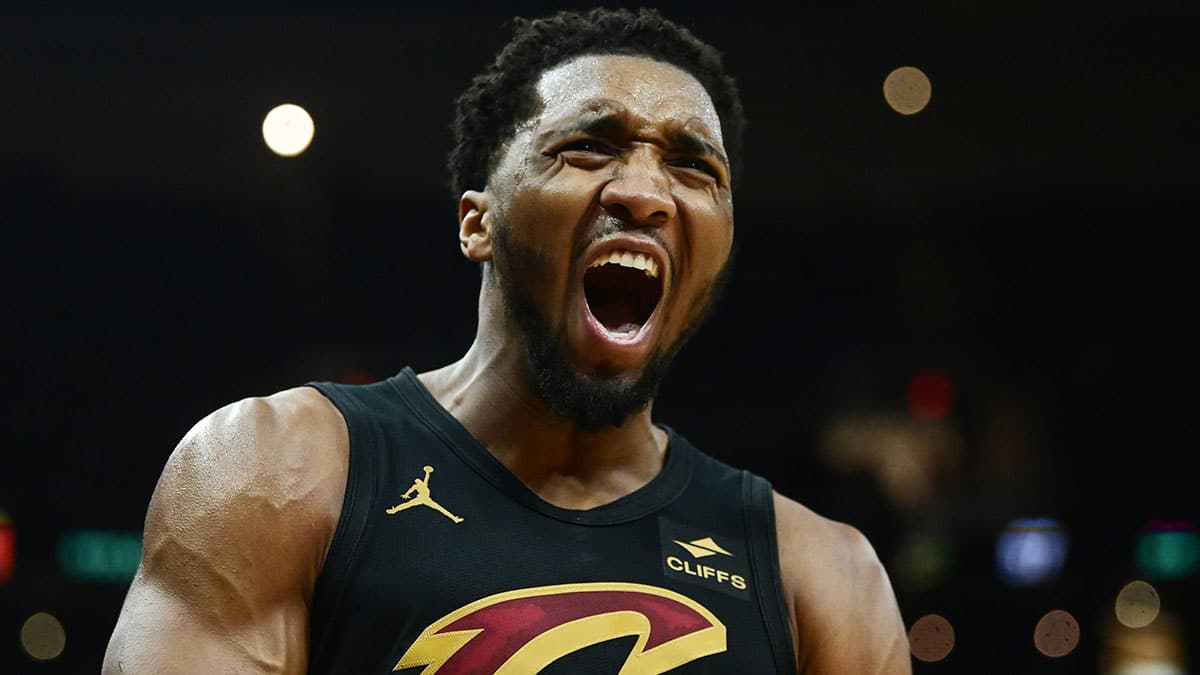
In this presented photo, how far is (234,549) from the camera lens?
5.03 ft

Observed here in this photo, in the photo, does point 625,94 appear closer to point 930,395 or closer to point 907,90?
point 907,90

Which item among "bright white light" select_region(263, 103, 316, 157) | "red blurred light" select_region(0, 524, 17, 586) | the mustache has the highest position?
"bright white light" select_region(263, 103, 316, 157)

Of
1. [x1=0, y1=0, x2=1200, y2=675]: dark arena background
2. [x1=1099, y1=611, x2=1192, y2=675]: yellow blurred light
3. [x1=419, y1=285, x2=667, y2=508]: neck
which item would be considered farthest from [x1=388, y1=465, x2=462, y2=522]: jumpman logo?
[x1=1099, y1=611, x2=1192, y2=675]: yellow blurred light

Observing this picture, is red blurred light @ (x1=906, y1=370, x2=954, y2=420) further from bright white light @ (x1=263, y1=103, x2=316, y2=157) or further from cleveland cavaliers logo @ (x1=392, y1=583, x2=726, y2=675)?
cleveland cavaliers logo @ (x1=392, y1=583, x2=726, y2=675)

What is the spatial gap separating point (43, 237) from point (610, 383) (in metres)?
3.60

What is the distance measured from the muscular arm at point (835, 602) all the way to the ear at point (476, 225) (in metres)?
0.53

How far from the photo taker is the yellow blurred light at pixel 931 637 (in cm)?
492

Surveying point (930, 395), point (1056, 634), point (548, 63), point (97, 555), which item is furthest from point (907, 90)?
point (548, 63)

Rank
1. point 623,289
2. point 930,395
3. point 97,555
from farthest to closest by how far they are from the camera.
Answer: point 930,395, point 97,555, point 623,289

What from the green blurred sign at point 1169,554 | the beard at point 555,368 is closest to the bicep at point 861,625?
the beard at point 555,368

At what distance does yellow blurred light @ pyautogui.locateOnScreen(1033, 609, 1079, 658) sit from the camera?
4.98m

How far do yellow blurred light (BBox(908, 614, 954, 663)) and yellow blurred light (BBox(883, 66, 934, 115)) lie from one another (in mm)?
1810

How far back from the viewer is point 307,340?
5.14 meters

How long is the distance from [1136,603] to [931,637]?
731 millimetres
